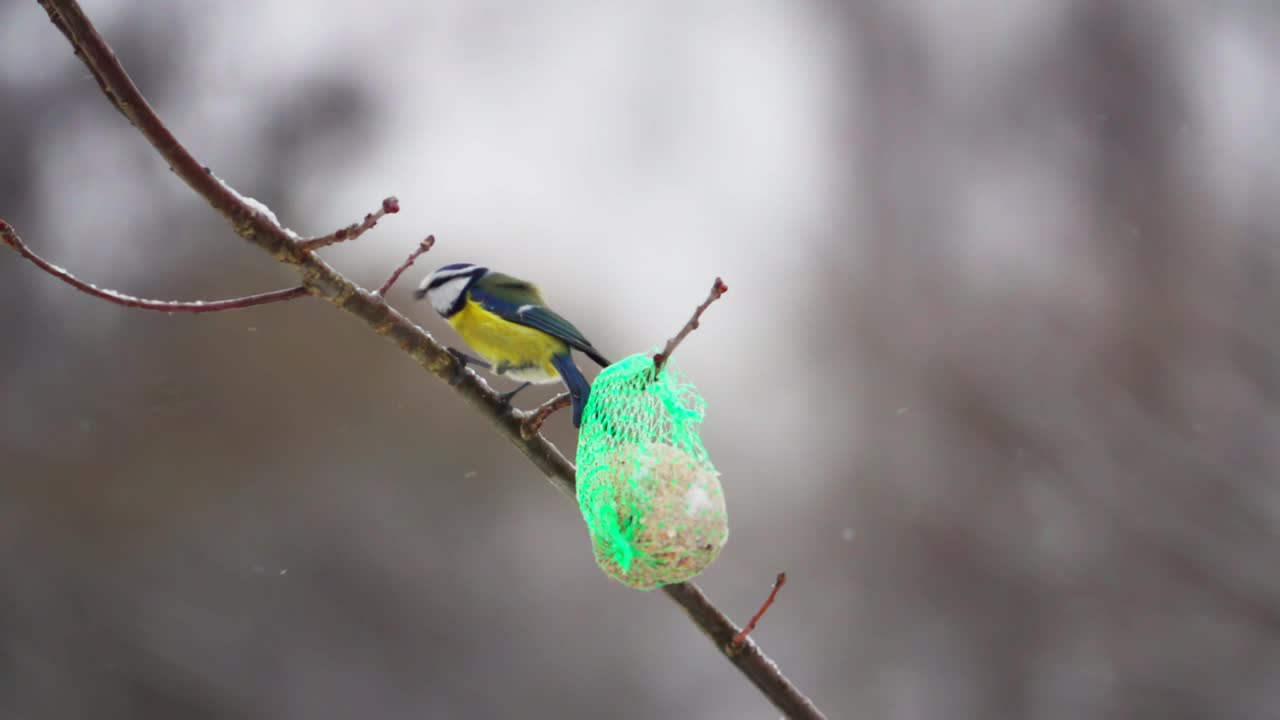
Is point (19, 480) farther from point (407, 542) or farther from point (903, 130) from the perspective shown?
point (903, 130)

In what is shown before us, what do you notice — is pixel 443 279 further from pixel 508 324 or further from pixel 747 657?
pixel 747 657

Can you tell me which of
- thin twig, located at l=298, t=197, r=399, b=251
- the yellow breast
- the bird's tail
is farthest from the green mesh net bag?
thin twig, located at l=298, t=197, r=399, b=251

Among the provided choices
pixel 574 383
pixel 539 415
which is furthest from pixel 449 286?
pixel 539 415

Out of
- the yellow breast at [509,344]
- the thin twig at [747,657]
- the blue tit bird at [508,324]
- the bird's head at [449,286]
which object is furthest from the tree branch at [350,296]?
the bird's head at [449,286]

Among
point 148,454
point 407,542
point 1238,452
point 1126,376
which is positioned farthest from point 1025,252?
point 148,454

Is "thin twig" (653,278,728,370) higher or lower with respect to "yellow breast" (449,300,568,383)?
higher

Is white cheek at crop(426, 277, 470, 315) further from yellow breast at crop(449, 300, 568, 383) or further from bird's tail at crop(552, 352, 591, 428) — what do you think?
bird's tail at crop(552, 352, 591, 428)
